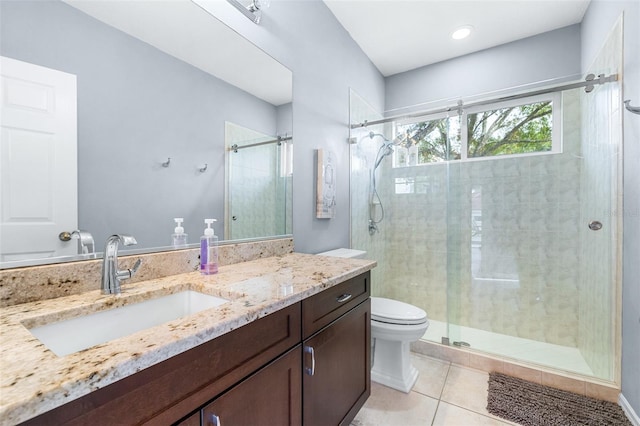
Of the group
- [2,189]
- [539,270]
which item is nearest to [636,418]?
[539,270]

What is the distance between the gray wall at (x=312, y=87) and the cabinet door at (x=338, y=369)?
687 mm

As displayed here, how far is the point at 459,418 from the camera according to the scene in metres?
1.56

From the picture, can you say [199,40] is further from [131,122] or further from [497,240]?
[497,240]

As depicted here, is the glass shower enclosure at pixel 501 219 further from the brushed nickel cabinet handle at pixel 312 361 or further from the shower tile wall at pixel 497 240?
the brushed nickel cabinet handle at pixel 312 361

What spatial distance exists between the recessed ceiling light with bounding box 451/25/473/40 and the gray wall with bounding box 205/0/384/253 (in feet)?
2.77

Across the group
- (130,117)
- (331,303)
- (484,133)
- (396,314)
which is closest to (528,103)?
(484,133)

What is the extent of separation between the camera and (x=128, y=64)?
999 millimetres

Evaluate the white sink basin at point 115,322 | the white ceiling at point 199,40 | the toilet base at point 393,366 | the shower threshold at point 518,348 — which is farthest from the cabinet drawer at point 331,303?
the shower threshold at point 518,348

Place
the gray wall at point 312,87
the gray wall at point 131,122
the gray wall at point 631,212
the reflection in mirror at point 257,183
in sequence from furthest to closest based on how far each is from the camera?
the gray wall at point 312,87, the gray wall at point 631,212, the reflection in mirror at point 257,183, the gray wall at point 131,122

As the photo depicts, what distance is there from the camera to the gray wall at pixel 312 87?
166 cm

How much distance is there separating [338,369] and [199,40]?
5.00ft

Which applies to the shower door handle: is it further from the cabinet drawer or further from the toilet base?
the cabinet drawer

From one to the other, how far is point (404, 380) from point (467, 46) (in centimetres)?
283

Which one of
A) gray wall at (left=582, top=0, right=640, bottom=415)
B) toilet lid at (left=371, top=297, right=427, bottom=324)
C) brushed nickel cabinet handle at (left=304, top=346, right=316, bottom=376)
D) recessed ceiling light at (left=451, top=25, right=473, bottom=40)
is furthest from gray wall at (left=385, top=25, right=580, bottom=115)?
brushed nickel cabinet handle at (left=304, top=346, right=316, bottom=376)
